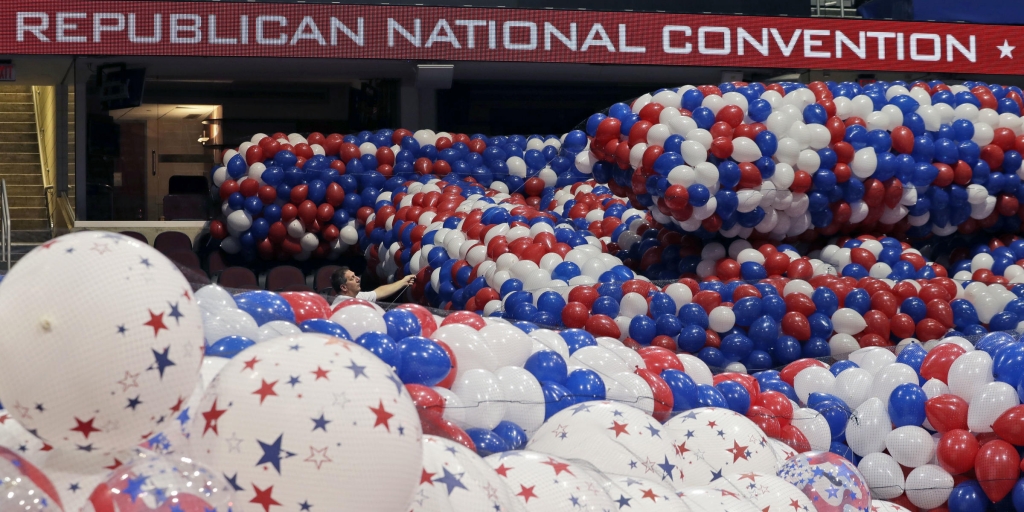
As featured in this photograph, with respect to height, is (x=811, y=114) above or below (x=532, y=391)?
above

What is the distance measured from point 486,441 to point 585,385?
2.45 feet

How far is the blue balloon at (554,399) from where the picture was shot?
3.35 metres

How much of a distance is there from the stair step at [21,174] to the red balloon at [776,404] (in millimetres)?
10622

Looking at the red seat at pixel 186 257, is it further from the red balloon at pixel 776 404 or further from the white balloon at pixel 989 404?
the white balloon at pixel 989 404

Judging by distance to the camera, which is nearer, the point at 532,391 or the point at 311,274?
the point at 532,391

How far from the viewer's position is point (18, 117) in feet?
45.1

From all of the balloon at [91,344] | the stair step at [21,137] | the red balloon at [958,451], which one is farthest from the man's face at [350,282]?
the stair step at [21,137]

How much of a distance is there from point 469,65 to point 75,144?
416 centimetres

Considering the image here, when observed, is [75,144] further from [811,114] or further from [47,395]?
[47,395]

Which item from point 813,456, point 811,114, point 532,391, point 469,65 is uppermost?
point 469,65

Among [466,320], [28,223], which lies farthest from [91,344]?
[28,223]

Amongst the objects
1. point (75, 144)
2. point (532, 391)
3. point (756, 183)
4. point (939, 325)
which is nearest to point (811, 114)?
point (756, 183)

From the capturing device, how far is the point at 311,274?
31.2ft

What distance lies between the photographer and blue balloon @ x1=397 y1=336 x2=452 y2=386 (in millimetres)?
3219
